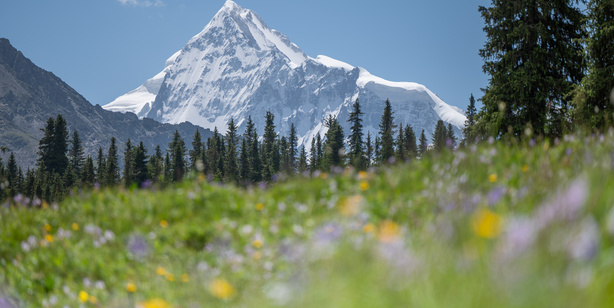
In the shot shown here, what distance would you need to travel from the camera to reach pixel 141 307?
2924 mm

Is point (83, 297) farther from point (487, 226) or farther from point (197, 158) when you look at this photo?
point (197, 158)

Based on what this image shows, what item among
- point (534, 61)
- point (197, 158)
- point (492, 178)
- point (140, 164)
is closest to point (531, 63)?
point (534, 61)

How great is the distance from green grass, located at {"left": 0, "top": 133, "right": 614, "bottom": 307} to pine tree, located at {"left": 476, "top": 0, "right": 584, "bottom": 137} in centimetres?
1530

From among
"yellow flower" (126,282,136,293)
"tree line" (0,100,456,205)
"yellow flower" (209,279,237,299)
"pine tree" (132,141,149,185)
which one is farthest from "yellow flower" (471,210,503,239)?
"pine tree" (132,141,149,185)

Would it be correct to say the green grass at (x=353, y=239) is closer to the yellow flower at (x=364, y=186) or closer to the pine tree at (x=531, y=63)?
the yellow flower at (x=364, y=186)

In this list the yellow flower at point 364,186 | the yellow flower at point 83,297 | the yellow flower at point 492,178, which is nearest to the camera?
the yellow flower at point 83,297

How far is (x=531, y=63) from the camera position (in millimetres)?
20297

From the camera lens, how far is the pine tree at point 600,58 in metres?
17.6

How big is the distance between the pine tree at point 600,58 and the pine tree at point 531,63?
1.45 metres

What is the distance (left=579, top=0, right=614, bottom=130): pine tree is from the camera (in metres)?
17.6

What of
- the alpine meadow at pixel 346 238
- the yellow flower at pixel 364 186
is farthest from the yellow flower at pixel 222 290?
the yellow flower at pixel 364 186

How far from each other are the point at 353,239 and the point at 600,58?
19552 millimetres

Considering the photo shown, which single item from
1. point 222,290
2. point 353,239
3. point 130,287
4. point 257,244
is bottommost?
point 130,287

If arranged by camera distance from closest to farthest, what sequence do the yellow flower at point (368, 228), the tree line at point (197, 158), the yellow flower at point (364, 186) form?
the yellow flower at point (368, 228) → the yellow flower at point (364, 186) → the tree line at point (197, 158)
